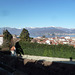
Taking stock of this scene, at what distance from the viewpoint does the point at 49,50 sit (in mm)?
21156

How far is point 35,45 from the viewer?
22.2m

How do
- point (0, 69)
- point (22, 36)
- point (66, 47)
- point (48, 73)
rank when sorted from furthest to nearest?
1. point (22, 36)
2. point (66, 47)
3. point (48, 73)
4. point (0, 69)

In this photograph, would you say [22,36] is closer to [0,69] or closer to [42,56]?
[42,56]

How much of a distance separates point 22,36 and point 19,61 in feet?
42.5

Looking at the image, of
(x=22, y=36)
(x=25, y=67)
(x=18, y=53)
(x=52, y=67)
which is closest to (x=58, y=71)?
(x=52, y=67)

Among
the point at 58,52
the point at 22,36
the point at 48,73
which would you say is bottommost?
the point at 48,73

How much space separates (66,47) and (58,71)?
7.51 metres

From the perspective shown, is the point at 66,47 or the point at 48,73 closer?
the point at 48,73

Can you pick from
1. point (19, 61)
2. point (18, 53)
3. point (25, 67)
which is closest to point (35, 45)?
point (18, 53)

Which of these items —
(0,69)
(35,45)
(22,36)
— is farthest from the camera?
(22,36)

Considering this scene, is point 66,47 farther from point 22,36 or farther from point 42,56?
point 22,36

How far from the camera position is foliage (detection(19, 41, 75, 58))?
20.2 meters

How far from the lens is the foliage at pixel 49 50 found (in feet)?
66.3

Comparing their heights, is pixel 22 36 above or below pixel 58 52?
above
